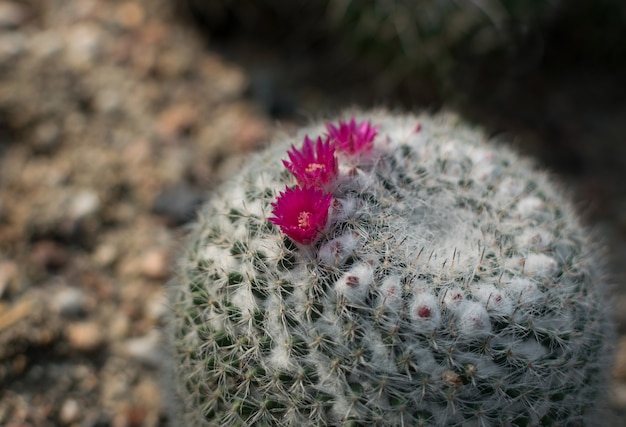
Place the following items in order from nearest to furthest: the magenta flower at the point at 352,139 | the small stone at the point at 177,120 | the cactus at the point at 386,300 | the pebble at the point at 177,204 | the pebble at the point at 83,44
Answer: the cactus at the point at 386,300 < the magenta flower at the point at 352,139 < the pebble at the point at 177,204 < the small stone at the point at 177,120 < the pebble at the point at 83,44

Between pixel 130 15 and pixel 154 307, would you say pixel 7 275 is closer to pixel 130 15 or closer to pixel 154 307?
pixel 154 307

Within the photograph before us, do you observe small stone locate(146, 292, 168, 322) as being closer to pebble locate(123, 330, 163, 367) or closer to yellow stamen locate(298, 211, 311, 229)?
pebble locate(123, 330, 163, 367)

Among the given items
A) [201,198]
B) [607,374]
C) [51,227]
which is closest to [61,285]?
[51,227]

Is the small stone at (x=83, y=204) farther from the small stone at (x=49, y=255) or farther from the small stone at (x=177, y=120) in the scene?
the small stone at (x=177, y=120)

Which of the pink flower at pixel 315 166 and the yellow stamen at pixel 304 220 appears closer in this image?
the yellow stamen at pixel 304 220

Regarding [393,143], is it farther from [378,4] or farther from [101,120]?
[101,120]

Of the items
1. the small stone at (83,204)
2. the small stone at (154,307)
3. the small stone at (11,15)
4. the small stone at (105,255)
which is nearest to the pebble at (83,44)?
the small stone at (11,15)

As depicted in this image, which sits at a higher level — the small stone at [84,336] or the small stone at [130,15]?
the small stone at [130,15]

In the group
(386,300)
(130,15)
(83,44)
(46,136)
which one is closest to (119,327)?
(46,136)
